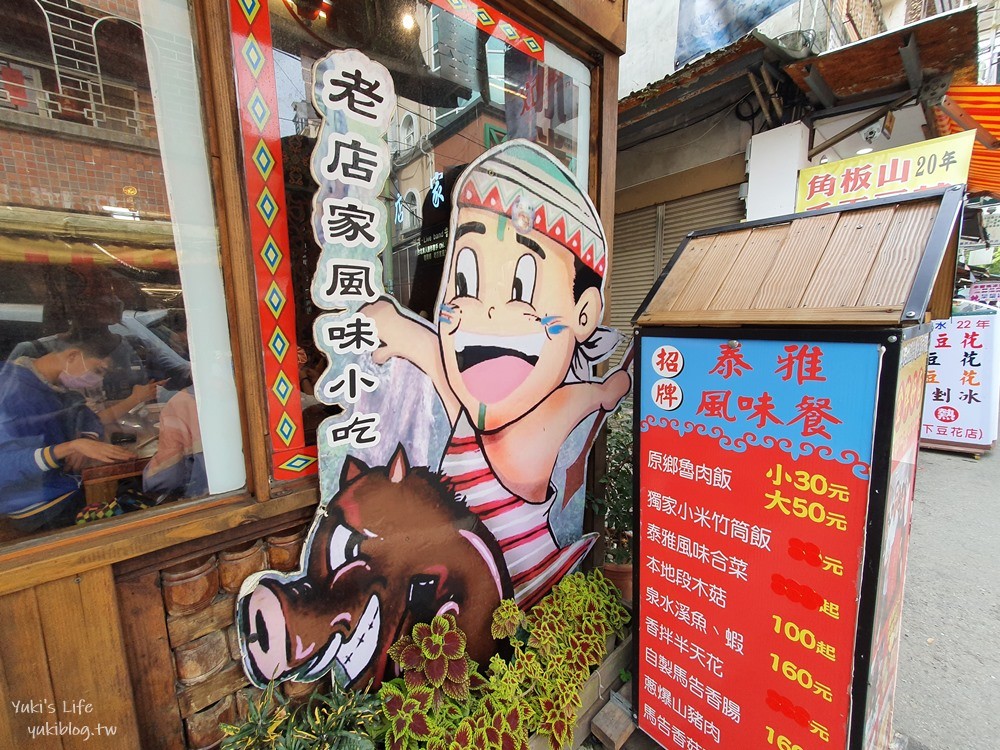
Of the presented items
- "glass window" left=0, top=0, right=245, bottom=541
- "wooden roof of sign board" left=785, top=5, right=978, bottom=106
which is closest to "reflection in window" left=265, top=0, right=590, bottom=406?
"glass window" left=0, top=0, right=245, bottom=541

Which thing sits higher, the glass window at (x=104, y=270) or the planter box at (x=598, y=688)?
the glass window at (x=104, y=270)

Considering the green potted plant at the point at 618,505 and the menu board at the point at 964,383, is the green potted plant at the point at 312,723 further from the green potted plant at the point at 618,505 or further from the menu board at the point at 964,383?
the menu board at the point at 964,383

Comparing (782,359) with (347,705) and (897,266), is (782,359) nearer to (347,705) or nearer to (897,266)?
(897,266)

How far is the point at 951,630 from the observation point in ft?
10.7

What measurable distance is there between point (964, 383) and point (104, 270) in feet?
35.3

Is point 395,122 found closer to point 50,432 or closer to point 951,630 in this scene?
point 50,432

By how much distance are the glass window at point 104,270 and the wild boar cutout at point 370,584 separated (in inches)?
23.1

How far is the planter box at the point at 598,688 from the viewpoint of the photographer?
251cm

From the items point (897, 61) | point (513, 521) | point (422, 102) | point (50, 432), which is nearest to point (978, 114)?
point (897, 61)

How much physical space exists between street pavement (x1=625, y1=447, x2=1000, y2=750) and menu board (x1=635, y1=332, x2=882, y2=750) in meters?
0.80

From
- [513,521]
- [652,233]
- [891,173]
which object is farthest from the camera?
[652,233]

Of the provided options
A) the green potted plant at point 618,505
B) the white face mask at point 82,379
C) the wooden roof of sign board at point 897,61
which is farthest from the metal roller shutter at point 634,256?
the white face mask at point 82,379

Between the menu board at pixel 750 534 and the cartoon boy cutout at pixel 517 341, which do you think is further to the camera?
the cartoon boy cutout at pixel 517 341

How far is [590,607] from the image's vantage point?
9.09ft
